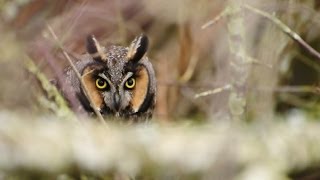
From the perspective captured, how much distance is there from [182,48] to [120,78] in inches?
36.1

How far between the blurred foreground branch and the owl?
0.22 m

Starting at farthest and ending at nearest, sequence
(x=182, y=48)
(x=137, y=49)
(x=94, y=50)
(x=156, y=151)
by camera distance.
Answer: (x=156, y=151), (x=182, y=48), (x=137, y=49), (x=94, y=50)

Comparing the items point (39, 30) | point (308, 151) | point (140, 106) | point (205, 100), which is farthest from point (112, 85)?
point (308, 151)

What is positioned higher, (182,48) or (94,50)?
(182,48)

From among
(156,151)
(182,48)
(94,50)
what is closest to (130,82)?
(94,50)

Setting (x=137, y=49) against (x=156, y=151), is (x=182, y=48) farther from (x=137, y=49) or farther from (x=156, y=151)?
(x=137, y=49)

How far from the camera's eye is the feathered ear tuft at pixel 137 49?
1.48m

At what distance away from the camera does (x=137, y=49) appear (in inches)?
59.0

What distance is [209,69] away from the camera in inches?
103

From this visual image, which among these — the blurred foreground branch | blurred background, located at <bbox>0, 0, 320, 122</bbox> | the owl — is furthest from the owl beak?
the blurred foreground branch

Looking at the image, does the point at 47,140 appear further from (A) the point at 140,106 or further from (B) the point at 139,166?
(A) the point at 140,106

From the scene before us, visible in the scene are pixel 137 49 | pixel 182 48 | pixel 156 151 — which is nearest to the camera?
pixel 137 49

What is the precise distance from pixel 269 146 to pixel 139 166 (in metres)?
0.62

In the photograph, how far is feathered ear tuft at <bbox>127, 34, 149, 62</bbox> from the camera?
1.48 meters
